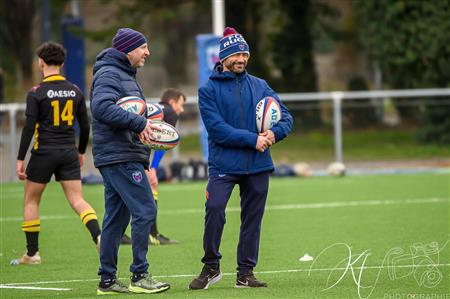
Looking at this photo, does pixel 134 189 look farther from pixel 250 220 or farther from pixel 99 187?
pixel 99 187

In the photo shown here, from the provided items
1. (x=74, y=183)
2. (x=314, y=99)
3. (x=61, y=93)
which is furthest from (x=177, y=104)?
(x=314, y=99)

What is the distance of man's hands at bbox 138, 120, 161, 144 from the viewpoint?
8.52 metres

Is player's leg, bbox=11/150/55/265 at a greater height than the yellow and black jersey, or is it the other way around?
the yellow and black jersey

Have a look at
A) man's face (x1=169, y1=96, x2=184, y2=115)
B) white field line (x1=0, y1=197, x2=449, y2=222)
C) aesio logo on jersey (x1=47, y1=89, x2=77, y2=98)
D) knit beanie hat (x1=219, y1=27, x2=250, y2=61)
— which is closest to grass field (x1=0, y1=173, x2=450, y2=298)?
white field line (x1=0, y1=197, x2=449, y2=222)

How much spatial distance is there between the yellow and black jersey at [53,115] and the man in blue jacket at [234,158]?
230 cm

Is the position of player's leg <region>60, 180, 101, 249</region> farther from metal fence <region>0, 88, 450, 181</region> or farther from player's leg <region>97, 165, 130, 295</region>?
metal fence <region>0, 88, 450, 181</region>

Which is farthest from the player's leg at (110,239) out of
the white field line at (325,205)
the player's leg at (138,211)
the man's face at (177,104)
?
the white field line at (325,205)

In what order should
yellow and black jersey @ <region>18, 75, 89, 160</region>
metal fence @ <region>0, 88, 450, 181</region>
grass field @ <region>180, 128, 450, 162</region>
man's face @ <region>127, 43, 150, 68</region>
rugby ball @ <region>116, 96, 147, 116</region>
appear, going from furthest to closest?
grass field @ <region>180, 128, 450, 162</region> < metal fence @ <region>0, 88, 450, 181</region> < yellow and black jersey @ <region>18, 75, 89, 160</region> < man's face @ <region>127, 43, 150, 68</region> < rugby ball @ <region>116, 96, 147, 116</region>

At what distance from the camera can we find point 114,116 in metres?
8.44

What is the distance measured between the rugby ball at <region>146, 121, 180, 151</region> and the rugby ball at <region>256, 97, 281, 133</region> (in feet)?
2.39

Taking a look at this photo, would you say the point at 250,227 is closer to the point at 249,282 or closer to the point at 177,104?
the point at 249,282

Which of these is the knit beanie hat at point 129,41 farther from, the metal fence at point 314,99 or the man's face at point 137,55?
the metal fence at point 314,99

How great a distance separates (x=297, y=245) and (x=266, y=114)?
3.29 m

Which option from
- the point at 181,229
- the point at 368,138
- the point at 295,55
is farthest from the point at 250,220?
the point at 295,55
